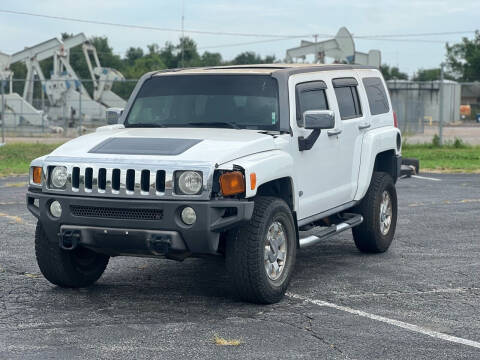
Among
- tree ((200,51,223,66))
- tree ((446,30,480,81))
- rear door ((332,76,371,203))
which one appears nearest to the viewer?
rear door ((332,76,371,203))

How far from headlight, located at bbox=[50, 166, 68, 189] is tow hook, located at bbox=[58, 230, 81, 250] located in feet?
1.21

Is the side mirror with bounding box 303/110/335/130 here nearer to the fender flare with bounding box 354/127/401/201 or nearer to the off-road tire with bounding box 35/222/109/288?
the fender flare with bounding box 354/127/401/201

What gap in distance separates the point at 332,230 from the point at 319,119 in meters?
1.34

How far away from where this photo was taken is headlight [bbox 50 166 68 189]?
6.88 m

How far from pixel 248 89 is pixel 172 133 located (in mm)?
933

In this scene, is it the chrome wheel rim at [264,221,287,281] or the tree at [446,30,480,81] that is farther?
the tree at [446,30,480,81]

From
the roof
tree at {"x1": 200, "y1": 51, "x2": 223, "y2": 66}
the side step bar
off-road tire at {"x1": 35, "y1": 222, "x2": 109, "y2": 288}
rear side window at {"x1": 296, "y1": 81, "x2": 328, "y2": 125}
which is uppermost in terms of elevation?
tree at {"x1": 200, "y1": 51, "x2": 223, "y2": 66}

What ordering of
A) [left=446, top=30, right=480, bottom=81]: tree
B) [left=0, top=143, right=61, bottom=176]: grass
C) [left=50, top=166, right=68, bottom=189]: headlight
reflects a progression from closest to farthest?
[left=50, top=166, right=68, bottom=189]: headlight
[left=0, top=143, right=61, bottom=176]: grass
[left=446, top=30, right=480, bottom=81]: tree

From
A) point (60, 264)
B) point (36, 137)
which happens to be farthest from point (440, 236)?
point (36, 137)

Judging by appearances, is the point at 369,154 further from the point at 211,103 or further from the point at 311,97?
the point at 211,103

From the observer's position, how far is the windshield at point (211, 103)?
780 centimetres

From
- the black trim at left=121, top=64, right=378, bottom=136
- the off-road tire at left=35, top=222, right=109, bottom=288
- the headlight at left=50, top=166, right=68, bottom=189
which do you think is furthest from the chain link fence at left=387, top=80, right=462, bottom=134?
the headlight at left=50, top=166, right=68, bottom=189

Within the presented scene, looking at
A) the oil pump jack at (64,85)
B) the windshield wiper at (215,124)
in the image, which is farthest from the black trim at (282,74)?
the oil pump jack at (64,85)

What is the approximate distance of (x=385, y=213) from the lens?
982 cm
